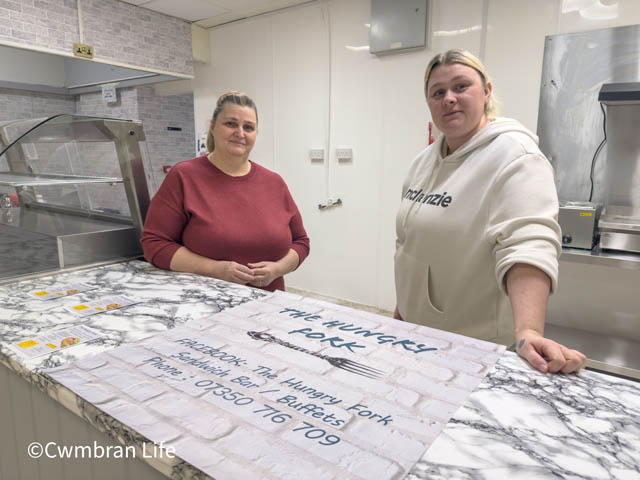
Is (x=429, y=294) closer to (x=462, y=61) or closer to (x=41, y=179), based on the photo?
(x=462, y=61)

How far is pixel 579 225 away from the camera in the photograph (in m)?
2.32

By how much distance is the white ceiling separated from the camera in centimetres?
365

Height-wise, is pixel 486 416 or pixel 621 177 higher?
pixel 621 177

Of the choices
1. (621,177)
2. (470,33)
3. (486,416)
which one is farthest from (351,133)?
(486,416)

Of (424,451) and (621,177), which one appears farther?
(621,177)

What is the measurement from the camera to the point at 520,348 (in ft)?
2.84

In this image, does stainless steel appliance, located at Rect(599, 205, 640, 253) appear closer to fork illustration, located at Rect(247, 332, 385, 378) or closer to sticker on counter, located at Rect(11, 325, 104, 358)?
fork illustration, located at Rect(247, 332, 385, 378)

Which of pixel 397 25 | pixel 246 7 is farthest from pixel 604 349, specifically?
pixel 246 7

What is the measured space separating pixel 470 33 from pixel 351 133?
1.15m

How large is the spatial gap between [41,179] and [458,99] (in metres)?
1.44

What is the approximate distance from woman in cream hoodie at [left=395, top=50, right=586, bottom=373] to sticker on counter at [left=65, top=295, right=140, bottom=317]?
846mm

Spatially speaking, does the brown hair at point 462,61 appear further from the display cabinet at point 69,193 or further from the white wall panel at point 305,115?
A: the white wall panel at point 305,115

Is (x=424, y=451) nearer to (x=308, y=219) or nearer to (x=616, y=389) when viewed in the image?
(x=616, y=389)

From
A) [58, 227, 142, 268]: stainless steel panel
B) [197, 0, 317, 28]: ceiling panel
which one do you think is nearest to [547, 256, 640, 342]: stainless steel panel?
[58, 227, 142, 268]: stainless steel panel
